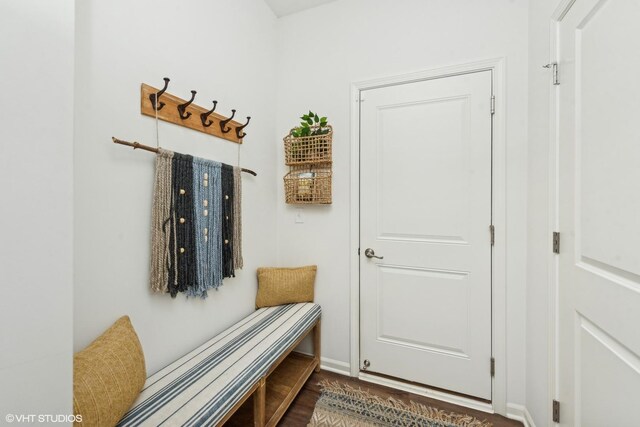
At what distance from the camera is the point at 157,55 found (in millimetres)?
1285

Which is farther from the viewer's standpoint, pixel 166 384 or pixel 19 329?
pixel 166 384

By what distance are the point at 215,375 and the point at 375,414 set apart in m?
1.02

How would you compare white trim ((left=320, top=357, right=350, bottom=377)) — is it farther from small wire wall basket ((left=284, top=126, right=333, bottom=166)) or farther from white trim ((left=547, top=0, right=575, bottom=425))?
small wire wall basket ((left=284, top=126, right=333, bottom=166))

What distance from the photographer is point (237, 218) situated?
171cm

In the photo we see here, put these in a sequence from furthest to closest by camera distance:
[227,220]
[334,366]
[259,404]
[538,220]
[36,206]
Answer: [334,366] < [227,220] < [538,220] < [259,404] < [36,206]

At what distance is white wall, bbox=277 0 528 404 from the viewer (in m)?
1.62

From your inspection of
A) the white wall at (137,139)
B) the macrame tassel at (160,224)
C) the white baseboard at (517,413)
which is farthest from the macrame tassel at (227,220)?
the white baseboard at (517,413)

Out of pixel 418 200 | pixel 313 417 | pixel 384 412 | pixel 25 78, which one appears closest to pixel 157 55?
pixel 25 78

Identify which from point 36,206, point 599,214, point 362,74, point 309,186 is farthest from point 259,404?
point 362,74

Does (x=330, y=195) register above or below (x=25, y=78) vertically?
below

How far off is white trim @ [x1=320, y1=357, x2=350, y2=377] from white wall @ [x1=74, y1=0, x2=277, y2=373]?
799mm

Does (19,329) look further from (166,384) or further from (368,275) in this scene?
(368,275)

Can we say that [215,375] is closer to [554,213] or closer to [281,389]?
[281,389]

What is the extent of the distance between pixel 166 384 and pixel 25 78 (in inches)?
44.9
